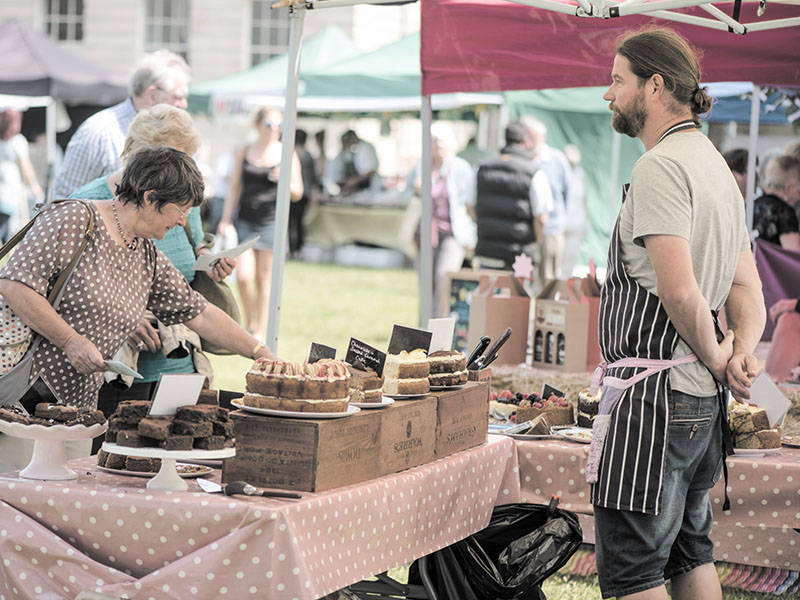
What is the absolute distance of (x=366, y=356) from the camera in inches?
114

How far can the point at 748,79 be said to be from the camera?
4.80 metres

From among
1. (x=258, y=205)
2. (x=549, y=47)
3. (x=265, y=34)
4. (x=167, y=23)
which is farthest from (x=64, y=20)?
(x=549, y=47)

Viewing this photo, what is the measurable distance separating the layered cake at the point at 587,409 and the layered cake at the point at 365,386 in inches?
42.7

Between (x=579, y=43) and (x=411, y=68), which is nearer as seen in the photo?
(x=579, y=43)

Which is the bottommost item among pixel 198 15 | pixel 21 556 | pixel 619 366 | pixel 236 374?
pixel 236 374

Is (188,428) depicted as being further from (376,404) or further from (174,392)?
(376,404)

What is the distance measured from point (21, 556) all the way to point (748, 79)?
11.8 feet

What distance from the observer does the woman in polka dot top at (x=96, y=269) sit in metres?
2.84

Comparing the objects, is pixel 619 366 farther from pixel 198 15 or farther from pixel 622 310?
pixel 198 15

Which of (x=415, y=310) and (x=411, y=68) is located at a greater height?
(x=411, y=68)

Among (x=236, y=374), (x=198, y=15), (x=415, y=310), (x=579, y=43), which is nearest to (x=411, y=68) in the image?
(x=415, y=310)

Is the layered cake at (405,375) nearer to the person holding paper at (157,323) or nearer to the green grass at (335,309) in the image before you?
the person holding paper at (157,323)

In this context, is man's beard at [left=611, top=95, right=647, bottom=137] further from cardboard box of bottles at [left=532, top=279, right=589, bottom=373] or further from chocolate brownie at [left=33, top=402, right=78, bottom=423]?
cardboard box of bottles at [left=532, top=279, right=589, bottom=373]

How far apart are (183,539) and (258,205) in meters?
7.26
